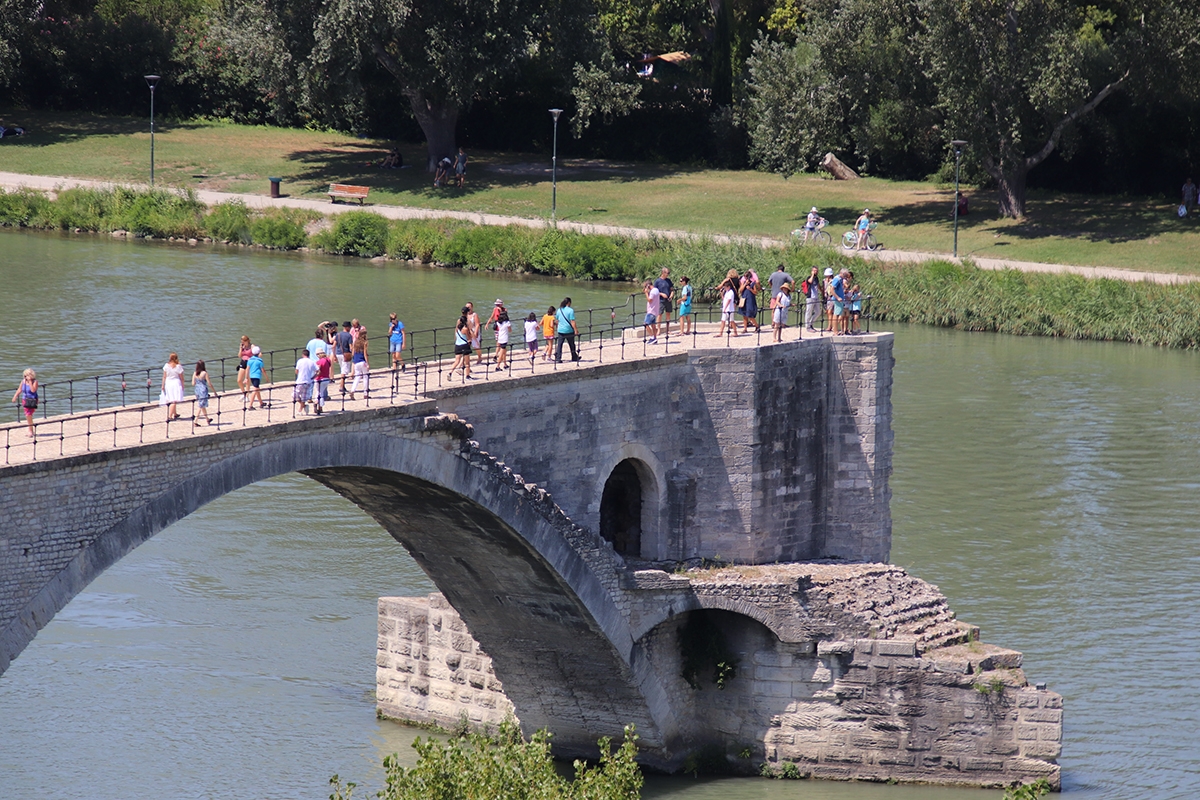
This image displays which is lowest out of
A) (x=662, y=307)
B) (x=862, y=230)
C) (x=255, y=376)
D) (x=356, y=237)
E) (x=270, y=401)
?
(x=270, y=401)

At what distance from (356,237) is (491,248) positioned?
555 centimetres

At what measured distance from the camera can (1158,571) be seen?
40500 mm

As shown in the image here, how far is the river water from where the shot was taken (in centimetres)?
3100

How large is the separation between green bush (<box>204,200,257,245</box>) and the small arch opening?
41682mm

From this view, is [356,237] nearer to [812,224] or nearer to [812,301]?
[812,224]

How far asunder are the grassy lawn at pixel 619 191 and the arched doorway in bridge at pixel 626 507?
37.2 m

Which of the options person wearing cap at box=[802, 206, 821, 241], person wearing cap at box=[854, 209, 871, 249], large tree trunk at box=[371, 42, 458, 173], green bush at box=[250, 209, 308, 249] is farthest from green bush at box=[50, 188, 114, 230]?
person wearing cap at box=[854, 209, 871, 249]

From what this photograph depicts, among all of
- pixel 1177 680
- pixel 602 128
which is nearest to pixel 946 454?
pixel 1177 680

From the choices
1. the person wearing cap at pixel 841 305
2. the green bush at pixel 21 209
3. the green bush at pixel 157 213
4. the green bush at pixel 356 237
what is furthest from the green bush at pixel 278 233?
the person wearing cap at pixel 841 305

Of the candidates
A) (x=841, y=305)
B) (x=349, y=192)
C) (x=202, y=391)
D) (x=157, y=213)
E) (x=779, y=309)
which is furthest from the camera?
(x=349, y=192)

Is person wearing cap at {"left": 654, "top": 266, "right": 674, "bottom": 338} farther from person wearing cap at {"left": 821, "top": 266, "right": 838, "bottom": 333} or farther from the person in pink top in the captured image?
the person in pink top

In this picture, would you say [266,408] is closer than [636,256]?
Yes

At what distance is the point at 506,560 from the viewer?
1205 inches

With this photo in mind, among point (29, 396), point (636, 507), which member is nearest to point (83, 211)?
point (636, 507)
